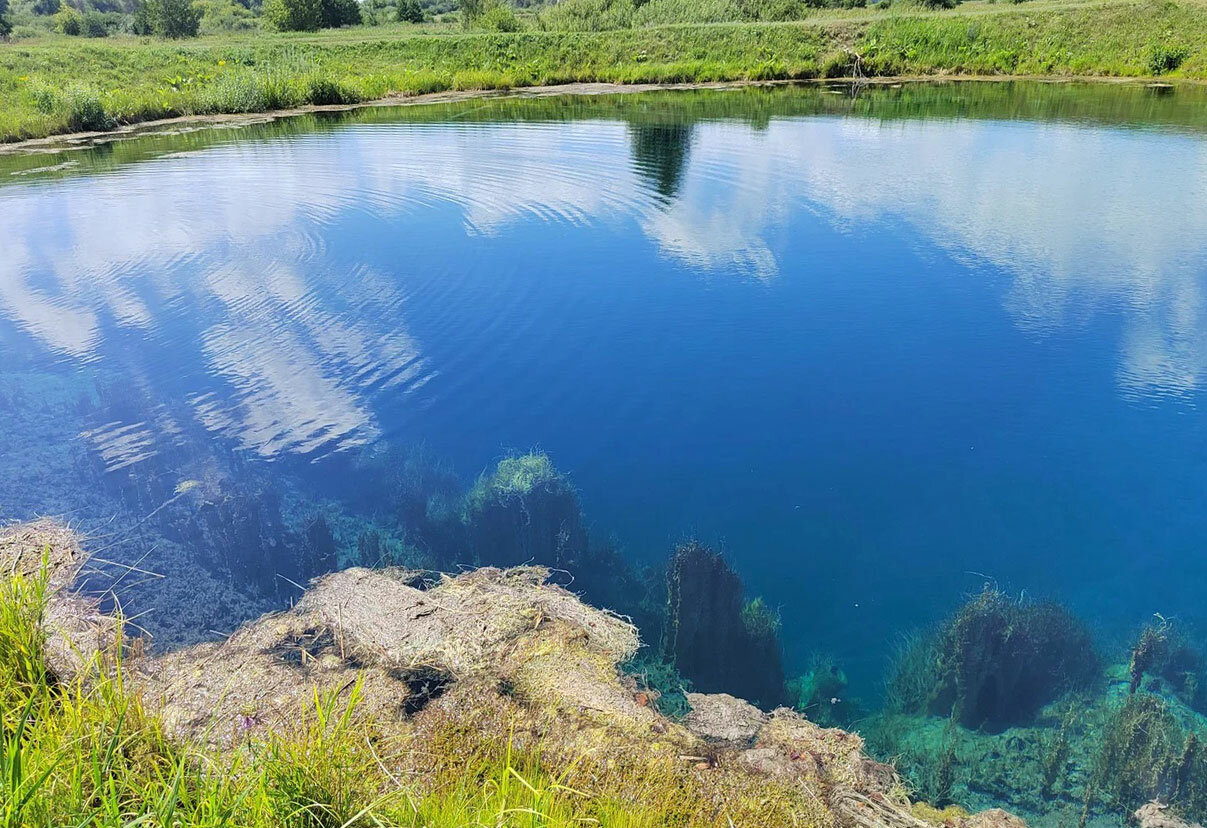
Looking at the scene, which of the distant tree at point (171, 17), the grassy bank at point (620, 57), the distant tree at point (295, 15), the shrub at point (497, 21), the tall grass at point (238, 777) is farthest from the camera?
the distant tree at point (295, 15)

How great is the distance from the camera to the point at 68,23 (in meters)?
50.2

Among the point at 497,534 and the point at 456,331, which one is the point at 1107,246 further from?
the point at 497,534

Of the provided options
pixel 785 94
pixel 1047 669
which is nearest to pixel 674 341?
pixel 1047 669

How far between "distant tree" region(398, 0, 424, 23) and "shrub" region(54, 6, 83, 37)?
857 inches

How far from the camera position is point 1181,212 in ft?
35.7

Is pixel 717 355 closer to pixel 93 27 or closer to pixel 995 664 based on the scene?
pixel 995 664

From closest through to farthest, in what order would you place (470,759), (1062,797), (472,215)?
(470,759), (1062,797), (472,215)

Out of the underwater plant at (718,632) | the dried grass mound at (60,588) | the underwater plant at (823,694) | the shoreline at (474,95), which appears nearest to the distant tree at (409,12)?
the shoreline at (474,95)

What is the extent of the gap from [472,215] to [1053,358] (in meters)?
8.20

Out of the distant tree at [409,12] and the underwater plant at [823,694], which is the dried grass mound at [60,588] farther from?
the distant tree at [409,12]

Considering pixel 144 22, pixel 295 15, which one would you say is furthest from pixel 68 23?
pixel 295 15

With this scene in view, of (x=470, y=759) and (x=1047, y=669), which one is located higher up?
(x=470, y=759)

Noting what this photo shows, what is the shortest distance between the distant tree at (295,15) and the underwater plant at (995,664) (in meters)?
49.8

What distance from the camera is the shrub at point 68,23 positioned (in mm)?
50031
